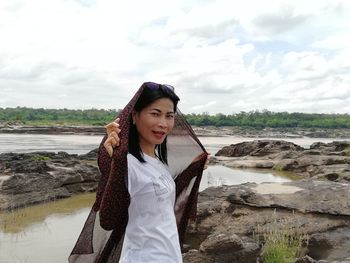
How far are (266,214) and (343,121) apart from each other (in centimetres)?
9236

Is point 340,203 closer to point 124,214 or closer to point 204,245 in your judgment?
point 204,245

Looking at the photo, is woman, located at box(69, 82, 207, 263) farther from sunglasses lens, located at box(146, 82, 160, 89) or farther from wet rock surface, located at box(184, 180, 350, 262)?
wet rock surface, located at box(184, 180, 350, 262)

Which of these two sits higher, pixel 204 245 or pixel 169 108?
pixel 169 108

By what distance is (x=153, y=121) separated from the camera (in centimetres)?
252

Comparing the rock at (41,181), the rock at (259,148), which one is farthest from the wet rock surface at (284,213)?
the rock at (259,148)

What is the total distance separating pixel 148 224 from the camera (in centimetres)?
233

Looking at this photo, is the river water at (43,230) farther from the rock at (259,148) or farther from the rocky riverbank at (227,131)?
the rocky riverbank at (227,131)

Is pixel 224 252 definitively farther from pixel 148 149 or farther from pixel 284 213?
pixel 148 149

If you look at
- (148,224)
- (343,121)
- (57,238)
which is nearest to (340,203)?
(57,238)

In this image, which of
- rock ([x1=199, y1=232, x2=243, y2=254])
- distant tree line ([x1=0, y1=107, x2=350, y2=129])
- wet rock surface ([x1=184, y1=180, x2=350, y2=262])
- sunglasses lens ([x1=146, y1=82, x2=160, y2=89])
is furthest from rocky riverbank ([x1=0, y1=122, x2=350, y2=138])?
sunglasses lens ([x1=146, y1=82, x2=160, y2=89])

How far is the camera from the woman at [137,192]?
2295 millimetres

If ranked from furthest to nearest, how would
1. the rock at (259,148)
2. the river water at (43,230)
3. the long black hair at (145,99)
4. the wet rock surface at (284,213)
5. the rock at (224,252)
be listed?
1. the rock at (259,148)
2. the wet rock surface at (284,213)
3. the river water at (43,230)
4. the rock at (224,252)
5. the long black hair at (145,99)

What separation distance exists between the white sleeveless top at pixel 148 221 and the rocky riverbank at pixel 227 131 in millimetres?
57383

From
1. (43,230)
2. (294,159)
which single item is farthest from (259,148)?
(43,230)
